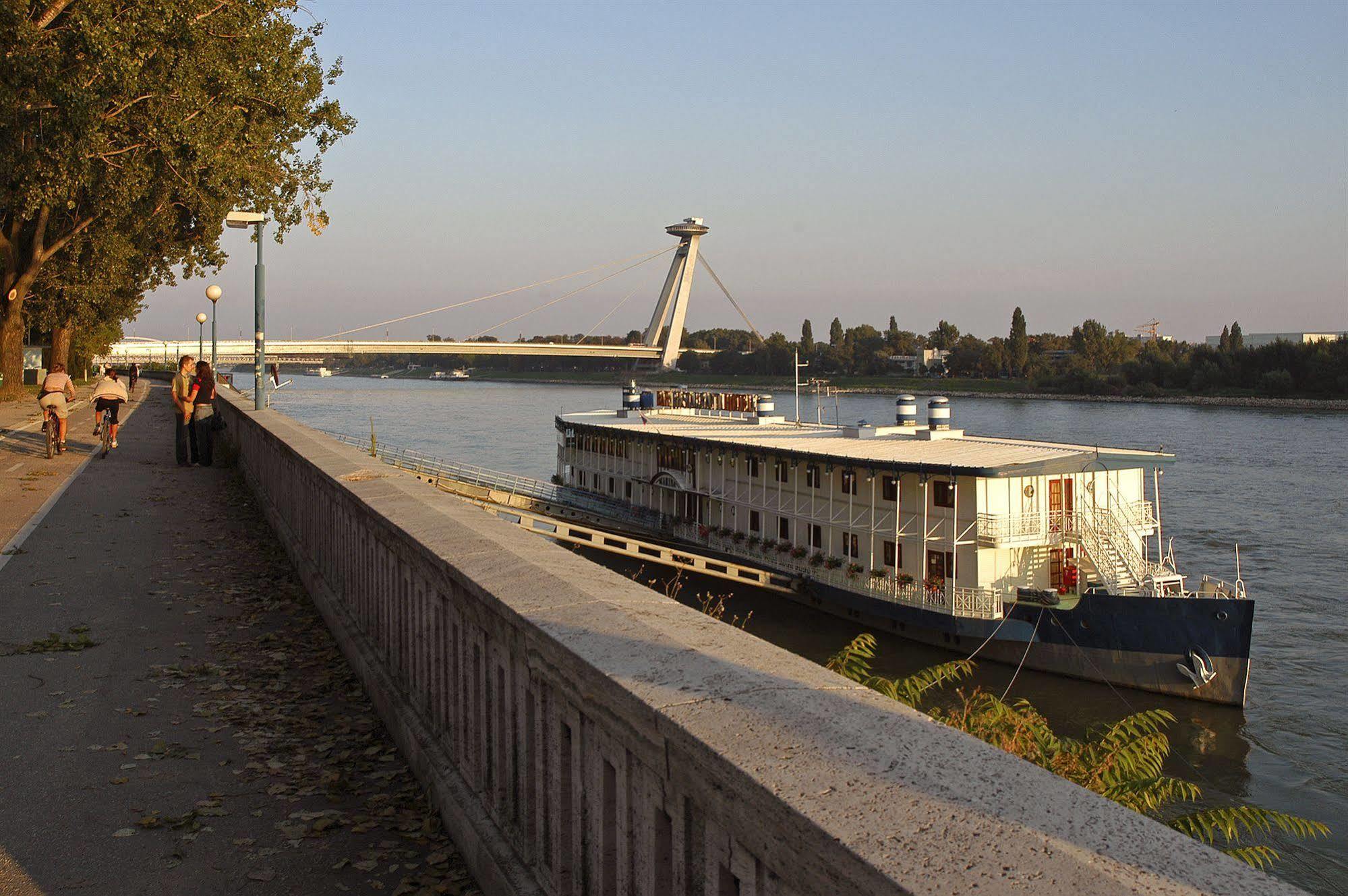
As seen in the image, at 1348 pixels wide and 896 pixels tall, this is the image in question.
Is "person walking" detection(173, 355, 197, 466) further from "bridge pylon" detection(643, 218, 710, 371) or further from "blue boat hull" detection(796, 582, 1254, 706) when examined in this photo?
"bridge pylon" detection(643, 218, 710, 371)

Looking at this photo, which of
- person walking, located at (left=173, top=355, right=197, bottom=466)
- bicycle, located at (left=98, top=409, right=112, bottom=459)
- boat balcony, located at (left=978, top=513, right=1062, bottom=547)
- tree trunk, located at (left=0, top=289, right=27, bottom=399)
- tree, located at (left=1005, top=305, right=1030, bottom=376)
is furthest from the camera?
tree, located at (left=1005, top=305, right=1030, bottom=376)

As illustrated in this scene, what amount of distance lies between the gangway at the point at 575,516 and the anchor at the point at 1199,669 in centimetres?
931

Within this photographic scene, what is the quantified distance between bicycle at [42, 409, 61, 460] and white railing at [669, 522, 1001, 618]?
652 inches

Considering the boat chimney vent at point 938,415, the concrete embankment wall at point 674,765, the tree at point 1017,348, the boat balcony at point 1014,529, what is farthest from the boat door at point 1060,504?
the tree at point 1017,348

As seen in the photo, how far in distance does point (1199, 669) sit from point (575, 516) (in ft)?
A: 61.0

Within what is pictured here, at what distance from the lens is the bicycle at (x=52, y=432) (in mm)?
19516

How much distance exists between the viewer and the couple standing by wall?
18.6 m

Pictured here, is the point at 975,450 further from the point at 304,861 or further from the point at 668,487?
the point at 304,861

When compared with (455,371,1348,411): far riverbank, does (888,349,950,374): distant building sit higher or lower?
higher

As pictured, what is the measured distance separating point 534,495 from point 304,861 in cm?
3170

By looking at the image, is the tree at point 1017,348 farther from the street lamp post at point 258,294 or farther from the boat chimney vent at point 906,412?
the street lamp post at point 258,294

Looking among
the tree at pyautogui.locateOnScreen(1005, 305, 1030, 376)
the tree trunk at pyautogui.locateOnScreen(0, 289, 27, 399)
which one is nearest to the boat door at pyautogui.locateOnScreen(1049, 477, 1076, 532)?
the tree trunk at pyautogui.locateOnScreen(0, 289, 27, 399)

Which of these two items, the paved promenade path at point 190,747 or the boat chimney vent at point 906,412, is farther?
the boat chimney vent at point 906,412

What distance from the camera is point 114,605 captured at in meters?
8.29
